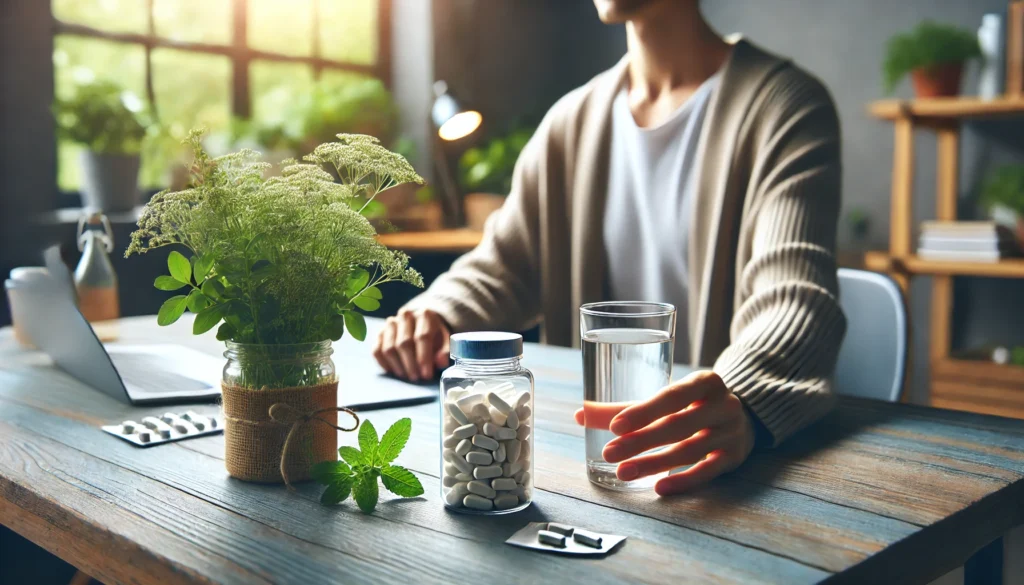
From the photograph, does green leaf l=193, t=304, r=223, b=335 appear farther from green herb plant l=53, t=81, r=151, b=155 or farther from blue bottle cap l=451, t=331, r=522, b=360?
green herb plant l=53, t=81, r=151, b=155

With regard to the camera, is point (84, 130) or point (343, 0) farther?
point (343, 0)

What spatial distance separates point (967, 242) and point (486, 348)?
2.62m

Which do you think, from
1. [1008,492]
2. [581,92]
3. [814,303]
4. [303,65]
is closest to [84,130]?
[303,65]

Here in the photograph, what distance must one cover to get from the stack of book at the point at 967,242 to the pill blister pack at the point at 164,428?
256 cm

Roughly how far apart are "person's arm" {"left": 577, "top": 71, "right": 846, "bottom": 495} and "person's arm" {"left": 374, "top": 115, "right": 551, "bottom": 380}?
0.42 meters

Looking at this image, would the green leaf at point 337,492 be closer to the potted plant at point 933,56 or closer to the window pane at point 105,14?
the window pane at point 105,14

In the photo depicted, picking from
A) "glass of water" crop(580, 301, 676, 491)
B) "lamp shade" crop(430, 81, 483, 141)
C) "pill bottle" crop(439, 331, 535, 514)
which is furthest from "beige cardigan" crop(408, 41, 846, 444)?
"lamp shade" crop(430, 81, 483, 141)

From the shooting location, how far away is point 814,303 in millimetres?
1064

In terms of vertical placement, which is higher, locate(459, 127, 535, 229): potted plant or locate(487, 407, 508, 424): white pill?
locate(459, 127, 535, 229): potted plant

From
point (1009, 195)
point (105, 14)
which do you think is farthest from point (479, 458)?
point (1009, 195)

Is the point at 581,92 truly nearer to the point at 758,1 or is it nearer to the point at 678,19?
the point at 678,19

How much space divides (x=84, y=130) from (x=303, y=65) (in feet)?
3.32

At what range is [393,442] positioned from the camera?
2.42ft

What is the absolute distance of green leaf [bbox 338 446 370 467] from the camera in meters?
0.73
